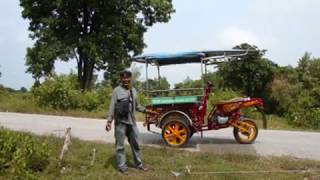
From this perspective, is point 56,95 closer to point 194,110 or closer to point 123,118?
point 194,110

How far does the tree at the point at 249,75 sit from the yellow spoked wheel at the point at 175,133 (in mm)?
37256

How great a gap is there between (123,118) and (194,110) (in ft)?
9.64

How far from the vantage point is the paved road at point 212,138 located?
12.1 m

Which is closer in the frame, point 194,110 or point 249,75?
point 194,110

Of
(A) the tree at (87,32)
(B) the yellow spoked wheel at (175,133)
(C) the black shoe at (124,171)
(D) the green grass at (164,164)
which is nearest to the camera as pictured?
(D) the green grass at (164,164)

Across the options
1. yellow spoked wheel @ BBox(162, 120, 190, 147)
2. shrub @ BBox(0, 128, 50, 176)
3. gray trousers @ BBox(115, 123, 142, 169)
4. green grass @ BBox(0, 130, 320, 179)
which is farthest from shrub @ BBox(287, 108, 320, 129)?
shrub @ BBox(0, 128, 50, 176)

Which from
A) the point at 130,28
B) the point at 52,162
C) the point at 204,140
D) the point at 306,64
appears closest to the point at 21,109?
the point at 204,140

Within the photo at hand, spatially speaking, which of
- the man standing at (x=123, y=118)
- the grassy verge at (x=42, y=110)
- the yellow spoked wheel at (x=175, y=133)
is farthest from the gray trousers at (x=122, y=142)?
the grassy verge at (x=42, y=110)

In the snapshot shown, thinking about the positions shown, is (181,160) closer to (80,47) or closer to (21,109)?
(21,109)

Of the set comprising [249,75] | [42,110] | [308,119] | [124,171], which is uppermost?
[249,75]

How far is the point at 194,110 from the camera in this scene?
12266 millimetres

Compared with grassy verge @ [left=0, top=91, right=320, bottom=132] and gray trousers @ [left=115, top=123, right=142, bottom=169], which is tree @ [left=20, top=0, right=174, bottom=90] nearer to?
grassy verge @ [left=0, top=91, right=320, bottom=132]

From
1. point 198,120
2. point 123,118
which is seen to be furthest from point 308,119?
point 123,118

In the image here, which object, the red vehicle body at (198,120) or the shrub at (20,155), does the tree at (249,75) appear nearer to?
the red vehicle body at (198,120)
